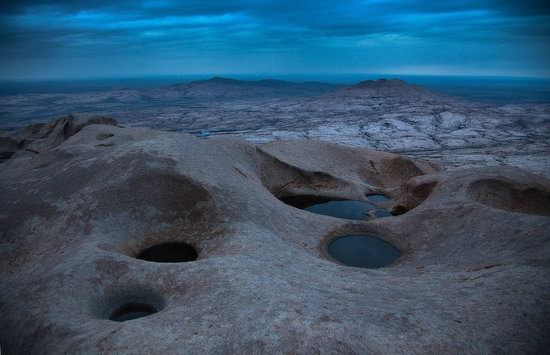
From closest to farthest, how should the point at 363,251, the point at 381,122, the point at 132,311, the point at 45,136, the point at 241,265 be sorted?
the point at 132,311 < the point at 241,265 < the point at 363,251 < the point at 45,136 < the point at 381,122

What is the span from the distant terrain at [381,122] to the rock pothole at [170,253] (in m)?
53.4

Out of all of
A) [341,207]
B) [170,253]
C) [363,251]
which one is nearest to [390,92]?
[341,207]

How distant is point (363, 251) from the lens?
57.4 ft

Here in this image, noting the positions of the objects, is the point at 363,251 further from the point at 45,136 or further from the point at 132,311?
the point at 45,136

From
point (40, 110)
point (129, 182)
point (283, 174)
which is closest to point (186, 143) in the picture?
point (129, 182)

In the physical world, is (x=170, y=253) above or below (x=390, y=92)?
below

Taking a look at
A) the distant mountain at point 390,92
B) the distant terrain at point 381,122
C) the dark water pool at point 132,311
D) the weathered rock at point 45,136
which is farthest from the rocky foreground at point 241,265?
the distant mountain at point 390,92

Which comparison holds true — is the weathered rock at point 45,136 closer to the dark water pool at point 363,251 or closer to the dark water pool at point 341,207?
the dark water pool at point 341,207

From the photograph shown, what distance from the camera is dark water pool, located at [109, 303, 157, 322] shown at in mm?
10570

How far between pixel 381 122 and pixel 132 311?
9888 centimetres

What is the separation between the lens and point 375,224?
1925cm

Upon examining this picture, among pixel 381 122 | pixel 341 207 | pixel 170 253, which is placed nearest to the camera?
pixel 170 253

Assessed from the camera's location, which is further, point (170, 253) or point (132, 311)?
point (170, 253)

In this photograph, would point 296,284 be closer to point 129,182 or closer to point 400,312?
point 400,312
